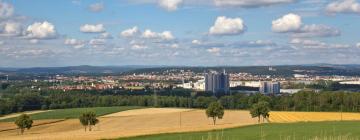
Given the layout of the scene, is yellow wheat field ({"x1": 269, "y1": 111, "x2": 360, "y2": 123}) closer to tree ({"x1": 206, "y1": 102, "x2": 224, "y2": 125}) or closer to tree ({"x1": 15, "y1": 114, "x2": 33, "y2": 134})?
tree ({"x1": 206, "y1": 102, "x2": 224, "y2": 125})

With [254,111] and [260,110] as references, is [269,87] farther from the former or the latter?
[260,110]

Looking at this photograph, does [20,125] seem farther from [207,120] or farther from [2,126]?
[207,120]

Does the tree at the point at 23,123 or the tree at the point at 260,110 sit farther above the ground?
the tree at the point at 260,110

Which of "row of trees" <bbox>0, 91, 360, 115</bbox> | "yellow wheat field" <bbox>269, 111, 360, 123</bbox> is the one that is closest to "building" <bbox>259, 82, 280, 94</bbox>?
"row of trees" <bbox>0, 91, 360, 115</bbox>

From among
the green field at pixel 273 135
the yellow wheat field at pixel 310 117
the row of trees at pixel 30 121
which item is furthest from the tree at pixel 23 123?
the green field at pixel 273 135

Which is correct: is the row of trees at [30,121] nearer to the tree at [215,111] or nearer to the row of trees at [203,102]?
the tree at [215,111]

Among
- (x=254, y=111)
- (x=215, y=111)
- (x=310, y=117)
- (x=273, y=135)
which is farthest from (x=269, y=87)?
(x=273, y=135)

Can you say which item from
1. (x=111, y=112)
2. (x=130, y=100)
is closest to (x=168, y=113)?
(x=111, y=112)

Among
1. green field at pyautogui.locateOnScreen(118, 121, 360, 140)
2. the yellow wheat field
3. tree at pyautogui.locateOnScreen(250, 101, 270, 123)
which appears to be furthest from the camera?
tree at pyautogui.locateOnScreen(250, 101, 270, 123)
